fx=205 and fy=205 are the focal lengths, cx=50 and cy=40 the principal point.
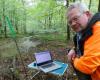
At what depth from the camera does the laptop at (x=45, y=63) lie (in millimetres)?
5414

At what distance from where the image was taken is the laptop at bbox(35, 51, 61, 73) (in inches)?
213

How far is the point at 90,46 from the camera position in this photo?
1.60 meters

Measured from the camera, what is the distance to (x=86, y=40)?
1658 mm

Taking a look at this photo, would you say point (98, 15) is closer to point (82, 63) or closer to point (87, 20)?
point (87, 20)

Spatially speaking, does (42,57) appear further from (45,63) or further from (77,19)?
(77,19)

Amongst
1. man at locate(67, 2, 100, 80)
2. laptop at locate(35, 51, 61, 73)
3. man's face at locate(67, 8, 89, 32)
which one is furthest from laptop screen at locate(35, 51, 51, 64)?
man's face at locate(67, 8, 89, 32)

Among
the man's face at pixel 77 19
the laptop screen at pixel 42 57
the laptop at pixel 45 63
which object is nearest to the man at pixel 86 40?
the man's face at pixel 77 19

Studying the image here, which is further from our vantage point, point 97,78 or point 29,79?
point 29,79

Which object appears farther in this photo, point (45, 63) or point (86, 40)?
point (45, 63)

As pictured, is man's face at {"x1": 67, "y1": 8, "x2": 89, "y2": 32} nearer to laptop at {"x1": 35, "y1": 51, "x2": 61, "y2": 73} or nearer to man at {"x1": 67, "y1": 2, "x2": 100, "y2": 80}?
man at {"x1": 67, "y1": 2, "x2": 100, "y2": 80}

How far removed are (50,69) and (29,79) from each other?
129cm

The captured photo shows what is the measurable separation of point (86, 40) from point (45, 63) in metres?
4.12

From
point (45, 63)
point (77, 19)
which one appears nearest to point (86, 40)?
point (77, 19)

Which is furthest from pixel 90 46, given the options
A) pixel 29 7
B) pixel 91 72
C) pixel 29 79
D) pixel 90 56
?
pixel 29 7
